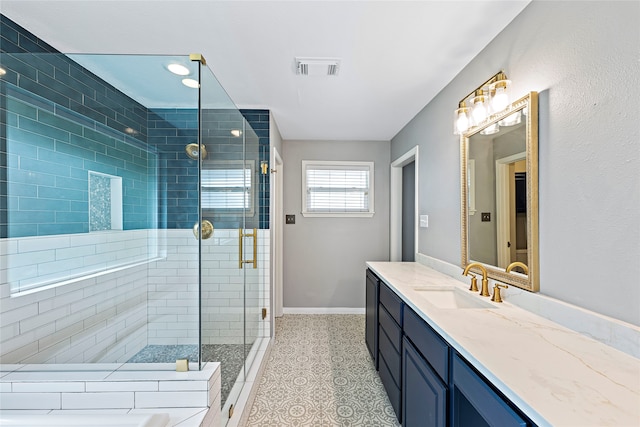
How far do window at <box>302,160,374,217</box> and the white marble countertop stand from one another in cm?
245

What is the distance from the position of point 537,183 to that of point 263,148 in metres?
2.27

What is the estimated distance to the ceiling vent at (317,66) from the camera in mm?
1807

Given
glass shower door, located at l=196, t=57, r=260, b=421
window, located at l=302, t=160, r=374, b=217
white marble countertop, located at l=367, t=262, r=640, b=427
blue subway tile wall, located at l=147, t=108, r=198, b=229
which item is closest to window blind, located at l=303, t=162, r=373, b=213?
window, located at l=302, t=160, r=374, b=217

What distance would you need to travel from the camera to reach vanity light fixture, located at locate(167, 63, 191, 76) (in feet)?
4.86

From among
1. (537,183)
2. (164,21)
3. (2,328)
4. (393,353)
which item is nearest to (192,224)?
(2,328)

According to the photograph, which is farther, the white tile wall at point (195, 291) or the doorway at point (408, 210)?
the doorway at point (408, 210)

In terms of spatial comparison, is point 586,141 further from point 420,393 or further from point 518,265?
point 420,393

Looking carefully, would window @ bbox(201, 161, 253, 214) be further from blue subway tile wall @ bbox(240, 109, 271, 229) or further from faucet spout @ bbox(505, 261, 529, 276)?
faucet spout @ bbox(505, 261, 529, 276)

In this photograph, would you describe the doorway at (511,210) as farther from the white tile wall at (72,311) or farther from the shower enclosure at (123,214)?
the white tile wall at (72,311)

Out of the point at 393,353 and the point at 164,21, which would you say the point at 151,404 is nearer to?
the point at 393,353

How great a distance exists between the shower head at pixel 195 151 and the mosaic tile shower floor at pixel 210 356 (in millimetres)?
1082

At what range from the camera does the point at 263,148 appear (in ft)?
9.21

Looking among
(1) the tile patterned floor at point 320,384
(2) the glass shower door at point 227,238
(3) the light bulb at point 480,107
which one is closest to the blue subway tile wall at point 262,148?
(2) the glass shower door at point 227,238

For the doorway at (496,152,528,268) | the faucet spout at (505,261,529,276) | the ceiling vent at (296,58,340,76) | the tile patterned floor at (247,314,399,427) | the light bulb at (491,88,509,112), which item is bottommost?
the tile patterned floor at (247,314,399,427)
